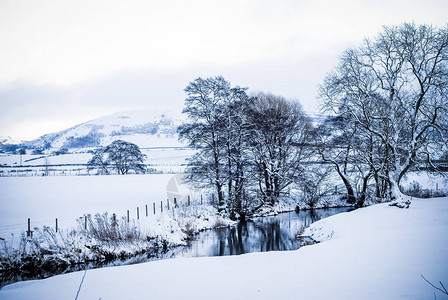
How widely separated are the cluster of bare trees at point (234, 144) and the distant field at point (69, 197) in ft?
23.8

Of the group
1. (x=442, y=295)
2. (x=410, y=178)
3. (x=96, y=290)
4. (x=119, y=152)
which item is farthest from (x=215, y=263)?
(x=119, y=152)

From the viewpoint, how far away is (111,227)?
14.8 m

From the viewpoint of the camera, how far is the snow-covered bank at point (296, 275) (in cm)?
566

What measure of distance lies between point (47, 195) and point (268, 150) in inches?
965

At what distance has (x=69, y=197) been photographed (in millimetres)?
29516

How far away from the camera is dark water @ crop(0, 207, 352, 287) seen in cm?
1250

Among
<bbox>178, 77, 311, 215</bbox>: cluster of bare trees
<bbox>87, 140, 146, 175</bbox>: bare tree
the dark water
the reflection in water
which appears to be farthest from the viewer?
<bbox>87, 140, 146, 175</bbox>: bare tree

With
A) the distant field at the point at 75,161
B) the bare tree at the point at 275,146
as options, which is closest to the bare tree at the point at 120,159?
the distant field at the point at 75,161

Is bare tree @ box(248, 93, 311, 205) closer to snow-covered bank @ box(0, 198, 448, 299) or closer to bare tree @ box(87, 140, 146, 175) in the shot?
snow-covered bank @ box(0, 198, 448, 299)

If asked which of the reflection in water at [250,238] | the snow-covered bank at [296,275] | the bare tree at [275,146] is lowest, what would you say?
the reflection in water at [250,238]

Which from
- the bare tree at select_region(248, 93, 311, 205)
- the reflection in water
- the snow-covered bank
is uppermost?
the bare tree at select_region(248, 93, 311, 205)

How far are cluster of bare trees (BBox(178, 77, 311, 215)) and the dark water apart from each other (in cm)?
364

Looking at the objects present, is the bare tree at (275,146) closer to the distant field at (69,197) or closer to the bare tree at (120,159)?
the distant field at (69,197)

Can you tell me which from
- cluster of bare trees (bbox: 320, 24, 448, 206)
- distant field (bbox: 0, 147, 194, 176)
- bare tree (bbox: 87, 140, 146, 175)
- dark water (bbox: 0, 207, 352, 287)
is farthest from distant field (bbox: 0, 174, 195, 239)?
distant field (bbox: 0, 147, 194, 176)
